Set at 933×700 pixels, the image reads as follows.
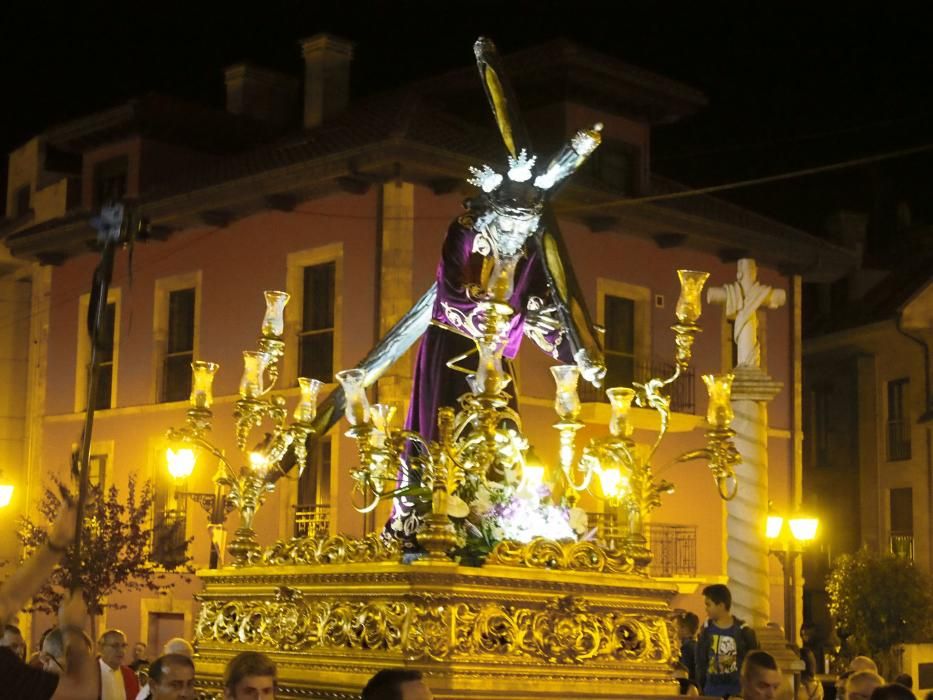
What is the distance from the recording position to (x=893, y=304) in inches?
1174

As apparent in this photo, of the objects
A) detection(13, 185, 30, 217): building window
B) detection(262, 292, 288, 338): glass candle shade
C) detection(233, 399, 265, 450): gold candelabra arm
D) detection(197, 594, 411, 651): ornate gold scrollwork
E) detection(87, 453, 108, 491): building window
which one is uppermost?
detection(13, 185, 30, 217): building window

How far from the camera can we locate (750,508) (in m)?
14.2

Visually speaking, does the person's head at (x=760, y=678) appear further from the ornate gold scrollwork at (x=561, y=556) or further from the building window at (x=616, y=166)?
the building window at (x=616, y=166)

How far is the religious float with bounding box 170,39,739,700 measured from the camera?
6.81 m

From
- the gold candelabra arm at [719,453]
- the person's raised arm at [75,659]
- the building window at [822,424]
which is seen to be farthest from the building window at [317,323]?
the person's raised arm at [75,659]

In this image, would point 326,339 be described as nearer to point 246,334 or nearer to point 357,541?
point 246,334

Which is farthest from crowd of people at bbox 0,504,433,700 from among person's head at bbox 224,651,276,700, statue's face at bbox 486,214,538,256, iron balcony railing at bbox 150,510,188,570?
iron balcony railing at bbox 150,510,188,570

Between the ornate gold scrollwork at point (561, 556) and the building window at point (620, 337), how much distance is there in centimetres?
1507

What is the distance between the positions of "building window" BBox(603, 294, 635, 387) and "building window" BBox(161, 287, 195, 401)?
5801 millimetres

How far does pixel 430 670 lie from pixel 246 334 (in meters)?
15.5

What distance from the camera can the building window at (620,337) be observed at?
22.5 meters

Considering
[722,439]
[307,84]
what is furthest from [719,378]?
[307,84]

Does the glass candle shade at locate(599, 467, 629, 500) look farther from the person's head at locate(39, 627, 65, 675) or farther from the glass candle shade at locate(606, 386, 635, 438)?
the person's head at locate(39, 627, 65, 675)

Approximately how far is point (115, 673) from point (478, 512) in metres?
3.01
